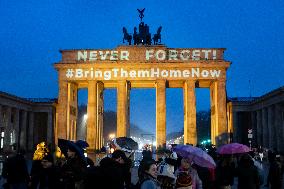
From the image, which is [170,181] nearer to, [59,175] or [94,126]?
[59,175]

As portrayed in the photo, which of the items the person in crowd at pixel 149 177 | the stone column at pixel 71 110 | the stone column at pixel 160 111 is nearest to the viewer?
the person in crowd at pixel 149 177

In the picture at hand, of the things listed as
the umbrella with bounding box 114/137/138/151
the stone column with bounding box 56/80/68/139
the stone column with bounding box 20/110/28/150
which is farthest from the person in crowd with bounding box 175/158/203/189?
the stone column with bounding box 20/110/28/150

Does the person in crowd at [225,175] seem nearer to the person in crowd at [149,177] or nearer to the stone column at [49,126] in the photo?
the person in crowd at [149,177]

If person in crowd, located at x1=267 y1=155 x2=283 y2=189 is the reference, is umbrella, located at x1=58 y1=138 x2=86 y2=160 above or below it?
above

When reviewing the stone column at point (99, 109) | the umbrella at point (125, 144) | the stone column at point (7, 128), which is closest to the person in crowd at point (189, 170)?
the umbrella at point (125, 144)

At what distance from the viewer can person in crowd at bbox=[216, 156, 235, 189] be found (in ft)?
33.2

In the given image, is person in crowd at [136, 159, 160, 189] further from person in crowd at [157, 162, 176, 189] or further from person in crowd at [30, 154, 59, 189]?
person in crowd at [30, 154, 59, 189]

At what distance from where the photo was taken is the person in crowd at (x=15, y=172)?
38.6 ft

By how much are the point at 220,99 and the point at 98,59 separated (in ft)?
52.9

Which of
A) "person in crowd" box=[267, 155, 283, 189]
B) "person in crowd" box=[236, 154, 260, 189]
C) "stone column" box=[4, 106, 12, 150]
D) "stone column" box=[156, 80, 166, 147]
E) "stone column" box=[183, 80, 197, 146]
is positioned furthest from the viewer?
"stone column" box=[156, 80, 166, 147]

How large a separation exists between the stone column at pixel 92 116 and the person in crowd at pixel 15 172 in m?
39.4

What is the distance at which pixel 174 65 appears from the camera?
51.2 meters

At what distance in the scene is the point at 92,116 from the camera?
51.4m

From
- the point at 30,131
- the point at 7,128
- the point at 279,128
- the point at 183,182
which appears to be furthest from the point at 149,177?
the point at 30,131
